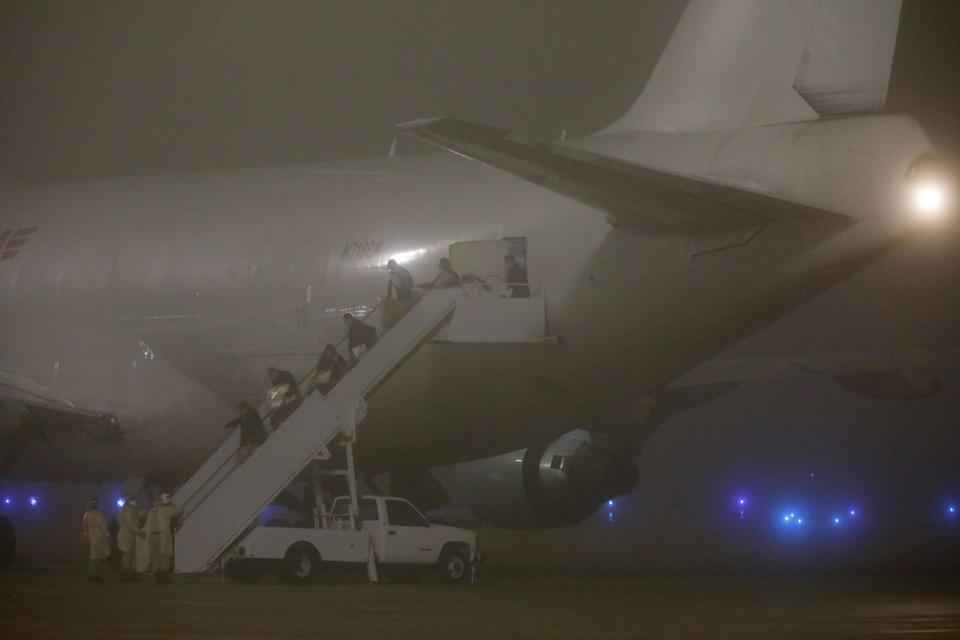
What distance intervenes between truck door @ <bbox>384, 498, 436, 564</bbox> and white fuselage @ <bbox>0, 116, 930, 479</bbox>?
1813mm

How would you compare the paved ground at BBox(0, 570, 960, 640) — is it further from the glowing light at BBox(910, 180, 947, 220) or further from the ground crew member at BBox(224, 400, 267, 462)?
the glowing light at BBox(910, 180, 947, 220)

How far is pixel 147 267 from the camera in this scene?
2338 cm

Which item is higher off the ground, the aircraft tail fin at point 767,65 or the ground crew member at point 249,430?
the aircraft tail fin at point 767,65

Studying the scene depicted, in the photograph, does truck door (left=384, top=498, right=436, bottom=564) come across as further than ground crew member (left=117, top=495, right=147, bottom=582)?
No

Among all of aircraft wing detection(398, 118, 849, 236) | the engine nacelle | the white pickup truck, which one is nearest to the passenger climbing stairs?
the white pickup truck

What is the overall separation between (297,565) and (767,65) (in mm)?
8775

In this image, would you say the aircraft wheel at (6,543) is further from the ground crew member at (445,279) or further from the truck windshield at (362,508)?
the ground crew member at (445,279)

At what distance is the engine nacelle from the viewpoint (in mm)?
22938

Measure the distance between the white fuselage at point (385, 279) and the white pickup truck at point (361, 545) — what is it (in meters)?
1.95

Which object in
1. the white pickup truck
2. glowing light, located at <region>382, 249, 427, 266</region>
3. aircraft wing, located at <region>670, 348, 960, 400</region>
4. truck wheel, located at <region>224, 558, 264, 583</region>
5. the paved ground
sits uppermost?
glowing light, located at <region>382, 249, 427, 266</region>

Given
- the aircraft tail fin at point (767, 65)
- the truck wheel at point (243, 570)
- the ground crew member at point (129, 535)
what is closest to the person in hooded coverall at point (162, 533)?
the ground crew member at point (129, 535)

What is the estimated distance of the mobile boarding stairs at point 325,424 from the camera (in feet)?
60.1

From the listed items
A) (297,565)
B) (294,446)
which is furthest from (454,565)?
(294,446)

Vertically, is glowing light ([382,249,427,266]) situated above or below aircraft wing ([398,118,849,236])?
above
